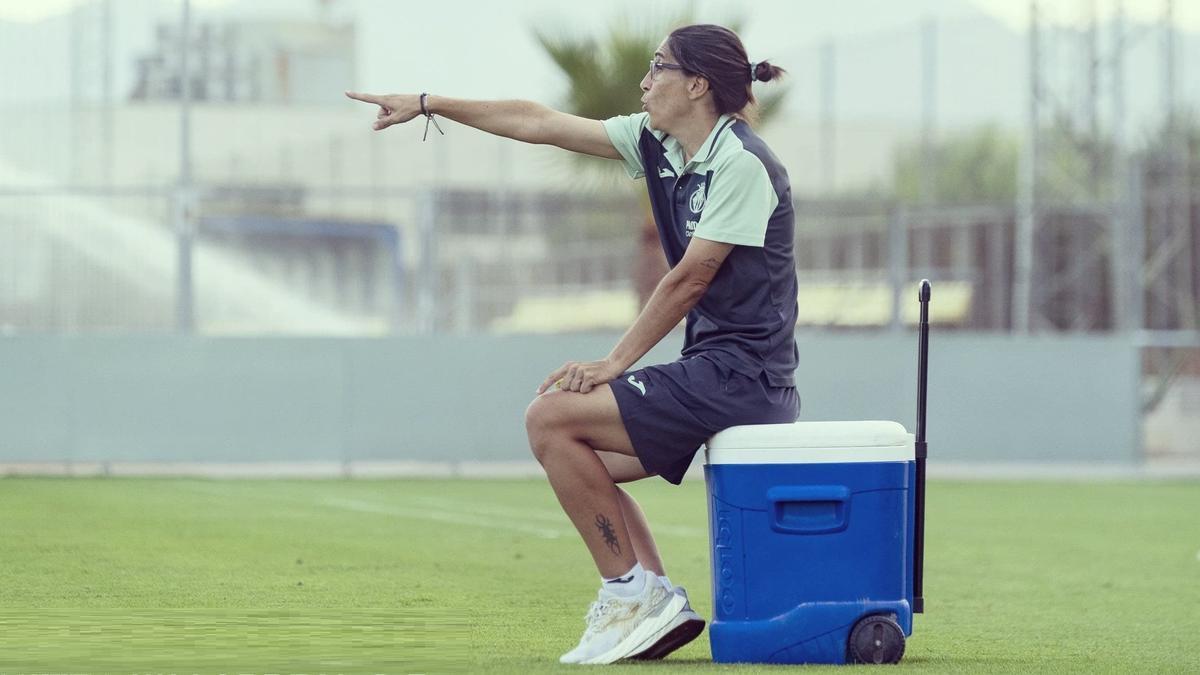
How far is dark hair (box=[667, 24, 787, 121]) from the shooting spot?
5148mm

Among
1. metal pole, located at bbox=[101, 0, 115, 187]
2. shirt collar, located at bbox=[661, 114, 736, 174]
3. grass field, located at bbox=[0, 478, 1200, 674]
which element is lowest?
grass field, located at bbox=[0, 478, 1200, 674]

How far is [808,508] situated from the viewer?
5062 mm

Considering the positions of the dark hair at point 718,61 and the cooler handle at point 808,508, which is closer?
the cooler handle at point 808,508

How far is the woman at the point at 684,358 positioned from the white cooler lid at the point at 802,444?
5 cm

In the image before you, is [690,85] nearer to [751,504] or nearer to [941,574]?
[751,504]

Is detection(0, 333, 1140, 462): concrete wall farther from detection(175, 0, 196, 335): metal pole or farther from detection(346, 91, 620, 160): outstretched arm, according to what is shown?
detection(346, 91, 620, 160): outstretched arm

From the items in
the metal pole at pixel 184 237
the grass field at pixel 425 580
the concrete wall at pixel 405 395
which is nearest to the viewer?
the grass field at pixel 425 580

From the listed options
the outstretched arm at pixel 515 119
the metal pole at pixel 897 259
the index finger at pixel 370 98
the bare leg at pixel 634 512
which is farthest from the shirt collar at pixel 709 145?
the metal pole at pixel 897 259

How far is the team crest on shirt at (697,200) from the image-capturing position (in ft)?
16.7

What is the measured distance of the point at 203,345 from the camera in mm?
15336

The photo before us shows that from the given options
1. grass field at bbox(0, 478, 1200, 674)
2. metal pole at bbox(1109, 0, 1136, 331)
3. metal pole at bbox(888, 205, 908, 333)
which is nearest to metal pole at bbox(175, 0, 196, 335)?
grass field at bbox(0, 478, 1200, 674)

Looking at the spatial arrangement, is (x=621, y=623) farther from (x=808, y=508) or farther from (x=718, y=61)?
(x=718, y=61)

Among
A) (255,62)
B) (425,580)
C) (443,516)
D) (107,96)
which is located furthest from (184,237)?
(425,580)

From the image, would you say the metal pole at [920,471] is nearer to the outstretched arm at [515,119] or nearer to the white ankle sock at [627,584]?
the white ankle sock at [627,584]
